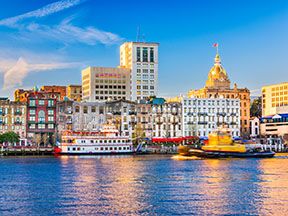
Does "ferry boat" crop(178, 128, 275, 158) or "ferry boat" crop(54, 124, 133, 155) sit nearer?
"ferry boat" crop(178, 128, 275, 158)

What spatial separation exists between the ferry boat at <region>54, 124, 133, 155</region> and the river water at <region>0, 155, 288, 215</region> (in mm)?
58512

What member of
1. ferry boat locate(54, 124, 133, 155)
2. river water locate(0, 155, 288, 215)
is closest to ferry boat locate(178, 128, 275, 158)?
ferry boat locate(54, 124, 133, 155)

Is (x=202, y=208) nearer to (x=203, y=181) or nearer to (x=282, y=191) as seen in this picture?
(x=282, y=191)

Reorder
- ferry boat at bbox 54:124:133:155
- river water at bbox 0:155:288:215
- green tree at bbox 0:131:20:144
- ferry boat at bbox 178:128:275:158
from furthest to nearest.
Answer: green tree at bbox 0:131:20:144 < ferry boat at bbox 54:124:133:155 < ferry boat at bbox 178:128:275:158 < river water at bbox 0:155:288:215

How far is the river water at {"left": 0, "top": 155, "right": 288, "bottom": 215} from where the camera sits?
6425 cm

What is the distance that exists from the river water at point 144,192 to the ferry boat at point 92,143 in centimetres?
5851

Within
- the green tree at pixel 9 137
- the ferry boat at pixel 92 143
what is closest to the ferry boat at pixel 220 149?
the ferry boat at pixel 92 143

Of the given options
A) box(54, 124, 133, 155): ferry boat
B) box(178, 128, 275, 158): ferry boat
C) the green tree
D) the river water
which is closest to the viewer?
the river water

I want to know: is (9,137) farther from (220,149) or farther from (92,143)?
(220,149)

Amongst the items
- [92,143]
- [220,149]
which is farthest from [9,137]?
[220,149]

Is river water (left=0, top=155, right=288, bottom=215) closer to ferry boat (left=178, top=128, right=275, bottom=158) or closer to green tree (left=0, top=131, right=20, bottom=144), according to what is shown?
ferry boat (left=178, top=128, right=275, bottom=158)

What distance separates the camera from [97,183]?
8912 centimetres

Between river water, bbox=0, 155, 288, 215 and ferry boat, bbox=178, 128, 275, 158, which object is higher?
ferry boat, bbox=178, 128, 275, 158

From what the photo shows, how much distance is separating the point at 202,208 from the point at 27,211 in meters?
18.0
